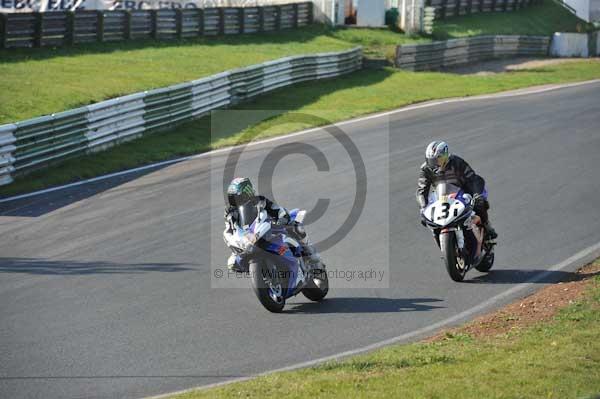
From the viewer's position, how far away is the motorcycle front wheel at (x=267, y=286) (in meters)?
10.5

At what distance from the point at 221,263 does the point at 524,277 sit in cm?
415

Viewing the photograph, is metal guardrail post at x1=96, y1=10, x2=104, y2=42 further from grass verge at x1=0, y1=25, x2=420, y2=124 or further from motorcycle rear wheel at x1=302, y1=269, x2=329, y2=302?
motorcycle rear wheel at x1=302, y1=269, x2=329, y2=302

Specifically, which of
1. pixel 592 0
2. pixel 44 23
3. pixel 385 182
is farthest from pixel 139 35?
pixel 592 0

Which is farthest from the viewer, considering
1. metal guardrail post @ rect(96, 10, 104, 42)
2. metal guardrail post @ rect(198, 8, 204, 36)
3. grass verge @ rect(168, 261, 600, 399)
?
metal guardrail post @ rect(198, 8, 204, 36)

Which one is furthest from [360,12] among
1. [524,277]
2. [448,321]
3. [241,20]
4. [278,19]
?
[448,321]

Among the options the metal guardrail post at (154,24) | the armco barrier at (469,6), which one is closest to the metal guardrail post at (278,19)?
the metal guardrail post at (154,24)

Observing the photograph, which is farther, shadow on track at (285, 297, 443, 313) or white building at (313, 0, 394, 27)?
white building at (313, 0, 394, 27)

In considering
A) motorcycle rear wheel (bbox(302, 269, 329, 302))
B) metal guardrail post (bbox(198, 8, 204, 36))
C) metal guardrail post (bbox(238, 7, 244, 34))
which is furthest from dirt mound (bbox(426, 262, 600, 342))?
metal guardrail post (bbox(238, 7, 244, 34))

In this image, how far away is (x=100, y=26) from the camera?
3328 cm

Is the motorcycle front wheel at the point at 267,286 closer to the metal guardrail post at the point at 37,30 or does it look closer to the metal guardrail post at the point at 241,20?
the metal guardrail post at the point at 37,30

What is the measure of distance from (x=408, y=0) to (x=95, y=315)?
38.9m

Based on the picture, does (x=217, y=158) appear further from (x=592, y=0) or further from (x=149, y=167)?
(x=592, y=0)

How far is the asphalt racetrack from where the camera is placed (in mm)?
9352

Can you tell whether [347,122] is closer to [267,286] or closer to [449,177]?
[449,177]
